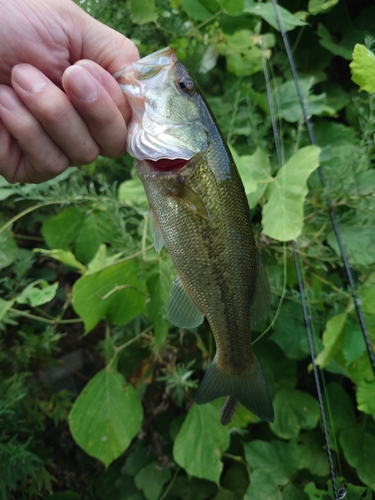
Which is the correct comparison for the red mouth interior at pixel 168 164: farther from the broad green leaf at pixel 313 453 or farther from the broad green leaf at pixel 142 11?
the broad green leaf at pixel 313 453

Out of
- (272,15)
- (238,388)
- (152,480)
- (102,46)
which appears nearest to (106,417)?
(152,480)

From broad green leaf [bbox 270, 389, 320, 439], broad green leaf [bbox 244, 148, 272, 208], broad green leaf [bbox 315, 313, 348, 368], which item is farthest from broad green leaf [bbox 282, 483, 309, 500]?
broad green leaf [bbox 244, 148, 272, 208]

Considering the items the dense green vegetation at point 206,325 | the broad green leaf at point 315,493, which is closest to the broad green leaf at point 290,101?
the dense green vegetation at point 206,325

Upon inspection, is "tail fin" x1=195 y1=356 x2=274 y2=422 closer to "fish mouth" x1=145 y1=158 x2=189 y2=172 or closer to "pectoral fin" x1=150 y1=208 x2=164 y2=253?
"pectoral fin" x1=150 y1=208 x2=164 y2=253

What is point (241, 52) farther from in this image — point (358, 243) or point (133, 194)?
point (358, 243)

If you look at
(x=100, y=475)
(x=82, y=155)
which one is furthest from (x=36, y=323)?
(x=82, y=155)

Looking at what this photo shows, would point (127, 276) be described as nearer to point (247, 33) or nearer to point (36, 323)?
point (36, 323)
